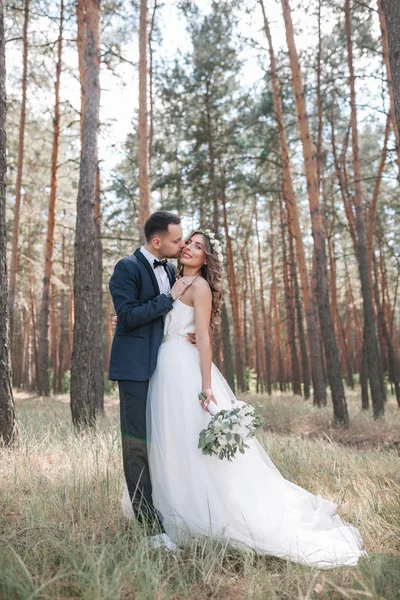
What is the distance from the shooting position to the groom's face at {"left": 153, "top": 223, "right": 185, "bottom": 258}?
12.2 feet

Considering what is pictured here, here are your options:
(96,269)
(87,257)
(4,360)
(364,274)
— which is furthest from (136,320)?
(96,269)

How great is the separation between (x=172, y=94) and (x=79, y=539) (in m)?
14.5

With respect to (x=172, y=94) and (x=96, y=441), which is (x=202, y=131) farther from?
(x=96, y=441)

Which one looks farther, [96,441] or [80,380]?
[80,380]

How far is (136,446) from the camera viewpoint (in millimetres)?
3482

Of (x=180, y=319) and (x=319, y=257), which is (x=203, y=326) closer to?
(x=180, y=319)

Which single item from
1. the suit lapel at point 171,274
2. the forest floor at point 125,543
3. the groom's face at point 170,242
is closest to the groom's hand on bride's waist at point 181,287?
the groom's face at point 170,242

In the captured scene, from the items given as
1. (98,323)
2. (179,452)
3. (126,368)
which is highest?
(98,323)

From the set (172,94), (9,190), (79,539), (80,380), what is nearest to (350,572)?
(79,539)

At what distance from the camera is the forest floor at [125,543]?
257cm

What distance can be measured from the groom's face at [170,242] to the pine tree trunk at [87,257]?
3.91 m

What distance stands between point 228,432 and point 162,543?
0.86 meters

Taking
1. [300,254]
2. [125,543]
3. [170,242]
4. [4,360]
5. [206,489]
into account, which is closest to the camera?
[125,543]

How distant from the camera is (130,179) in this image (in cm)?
1816
